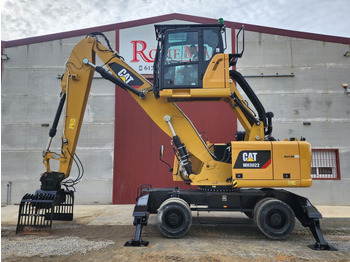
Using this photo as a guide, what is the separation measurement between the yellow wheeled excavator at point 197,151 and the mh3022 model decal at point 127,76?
0.03m

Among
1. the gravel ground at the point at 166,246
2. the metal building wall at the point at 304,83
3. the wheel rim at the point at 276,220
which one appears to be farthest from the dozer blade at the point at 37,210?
the metal building wall at the point at 304,83

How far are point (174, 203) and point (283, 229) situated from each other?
2409 millimetres

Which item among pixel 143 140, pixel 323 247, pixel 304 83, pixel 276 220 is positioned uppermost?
pixel 304 83

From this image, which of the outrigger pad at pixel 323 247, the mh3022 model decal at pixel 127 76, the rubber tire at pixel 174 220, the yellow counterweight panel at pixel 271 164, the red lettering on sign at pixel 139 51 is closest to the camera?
the outrigger pad at pixel 323 247

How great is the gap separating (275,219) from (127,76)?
4.81 meters

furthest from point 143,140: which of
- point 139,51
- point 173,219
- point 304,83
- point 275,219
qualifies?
point 304,83

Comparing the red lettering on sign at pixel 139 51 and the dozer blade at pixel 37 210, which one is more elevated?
the red lettering on sign at pixel 139 51

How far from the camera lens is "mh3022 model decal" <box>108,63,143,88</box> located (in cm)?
675

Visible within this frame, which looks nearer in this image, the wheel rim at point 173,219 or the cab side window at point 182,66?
the wheel rim at point 173,219

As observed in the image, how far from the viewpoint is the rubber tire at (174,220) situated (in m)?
5.77

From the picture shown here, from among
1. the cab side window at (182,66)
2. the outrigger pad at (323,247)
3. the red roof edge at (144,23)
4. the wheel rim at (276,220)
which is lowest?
the outrigger pad at (323,247)

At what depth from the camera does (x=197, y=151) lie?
21.3 feet

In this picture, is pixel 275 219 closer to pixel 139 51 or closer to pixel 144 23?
pixel 139 51

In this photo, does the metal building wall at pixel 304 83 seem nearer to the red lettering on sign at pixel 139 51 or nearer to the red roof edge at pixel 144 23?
the red roof edge at pixel 144 23
